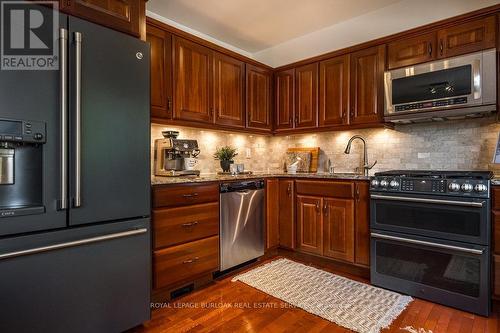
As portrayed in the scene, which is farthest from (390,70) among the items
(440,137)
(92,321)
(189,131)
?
(92,321)

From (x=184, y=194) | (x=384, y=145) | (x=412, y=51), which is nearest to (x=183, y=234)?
(x=184, y=194)

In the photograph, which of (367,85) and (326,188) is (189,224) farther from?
(367,85)

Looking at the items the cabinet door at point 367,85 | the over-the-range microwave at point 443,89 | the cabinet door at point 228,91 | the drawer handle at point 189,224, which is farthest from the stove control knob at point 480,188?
the cabinet door at point 228,91

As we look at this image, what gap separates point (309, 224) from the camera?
294 centimetres

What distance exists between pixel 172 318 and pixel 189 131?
1.83 metres

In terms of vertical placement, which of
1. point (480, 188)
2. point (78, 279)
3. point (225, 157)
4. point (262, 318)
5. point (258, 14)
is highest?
point (258, 14)

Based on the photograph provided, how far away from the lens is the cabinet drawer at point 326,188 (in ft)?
8.72

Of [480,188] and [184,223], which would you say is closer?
[480,188]

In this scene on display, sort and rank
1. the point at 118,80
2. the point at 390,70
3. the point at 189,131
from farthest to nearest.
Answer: the point at 189,131, the point at 390,70, the point at 118,80

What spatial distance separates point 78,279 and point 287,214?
2077 mm

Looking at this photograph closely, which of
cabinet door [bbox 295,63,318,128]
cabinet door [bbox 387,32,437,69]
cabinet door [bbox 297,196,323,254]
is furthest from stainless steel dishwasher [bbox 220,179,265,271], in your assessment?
cabinet door [bbox 387,32,437,69]

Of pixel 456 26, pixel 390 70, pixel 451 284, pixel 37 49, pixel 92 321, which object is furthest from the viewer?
pixel 390 70

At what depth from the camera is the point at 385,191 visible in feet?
7.89

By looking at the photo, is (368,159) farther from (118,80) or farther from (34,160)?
(34,160)
